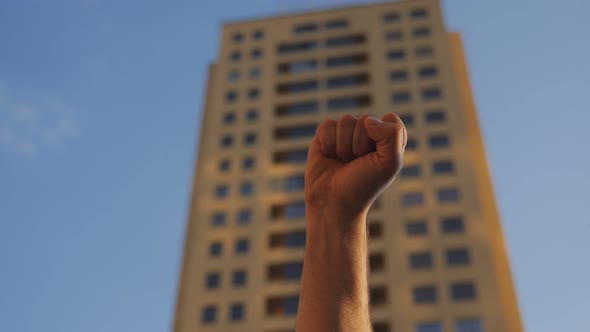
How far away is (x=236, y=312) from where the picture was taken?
35.6 metres

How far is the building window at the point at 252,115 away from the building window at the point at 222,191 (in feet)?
18.8

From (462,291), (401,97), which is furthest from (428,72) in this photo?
(462,291)

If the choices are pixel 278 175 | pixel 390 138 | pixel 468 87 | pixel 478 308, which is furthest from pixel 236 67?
pixel 390 138

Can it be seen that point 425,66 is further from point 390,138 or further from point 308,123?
point 390,138

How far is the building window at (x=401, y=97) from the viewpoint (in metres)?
43.1

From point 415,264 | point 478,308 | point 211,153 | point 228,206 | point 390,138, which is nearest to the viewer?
point 390,138

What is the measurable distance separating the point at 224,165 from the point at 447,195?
14.9 m

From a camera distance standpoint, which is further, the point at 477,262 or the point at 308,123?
the point at 308,123

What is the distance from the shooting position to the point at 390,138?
293 centimetres

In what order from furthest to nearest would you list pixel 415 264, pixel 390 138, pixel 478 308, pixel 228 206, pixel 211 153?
pixel 211 153 → pixel 228 206 → pixel 415 264 → pixel 478 308 → pixel 390 138

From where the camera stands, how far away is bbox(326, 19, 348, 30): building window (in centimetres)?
4994

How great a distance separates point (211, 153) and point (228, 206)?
489 cm

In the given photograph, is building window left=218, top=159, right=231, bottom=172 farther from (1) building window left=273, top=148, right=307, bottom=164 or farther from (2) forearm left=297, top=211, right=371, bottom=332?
(2) forearm left=297, top=211, right=371, bottom=332

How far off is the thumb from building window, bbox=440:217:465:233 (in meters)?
34.3
